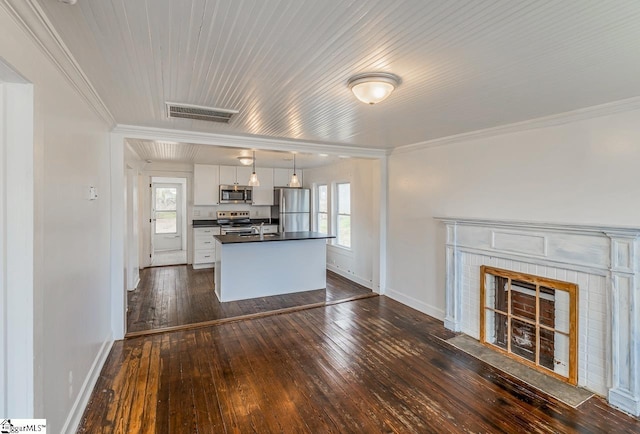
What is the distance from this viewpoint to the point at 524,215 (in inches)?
126

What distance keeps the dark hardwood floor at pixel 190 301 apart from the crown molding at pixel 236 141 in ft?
7.62

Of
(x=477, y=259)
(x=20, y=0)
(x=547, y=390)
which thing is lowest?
(x=547, y=390)

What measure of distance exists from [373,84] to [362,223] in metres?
3.88

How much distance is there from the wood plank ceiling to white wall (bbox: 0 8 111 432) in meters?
0.29

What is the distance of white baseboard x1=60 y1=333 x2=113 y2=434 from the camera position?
6.63ft

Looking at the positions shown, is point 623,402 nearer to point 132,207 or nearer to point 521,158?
point 521,158

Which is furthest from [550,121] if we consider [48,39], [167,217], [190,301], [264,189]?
[167,217]

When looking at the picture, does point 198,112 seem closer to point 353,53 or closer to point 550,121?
point 353,53

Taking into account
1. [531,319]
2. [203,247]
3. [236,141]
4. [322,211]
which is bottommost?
[531,319]

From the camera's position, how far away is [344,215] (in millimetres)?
6480

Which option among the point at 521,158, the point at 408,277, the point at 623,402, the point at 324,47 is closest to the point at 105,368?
the point at 324,47

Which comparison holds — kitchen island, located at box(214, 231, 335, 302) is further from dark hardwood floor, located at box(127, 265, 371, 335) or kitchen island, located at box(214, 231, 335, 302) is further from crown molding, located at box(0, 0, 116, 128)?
crown molding, located at box(0, 0, 116, 128)

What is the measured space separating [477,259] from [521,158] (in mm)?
1208

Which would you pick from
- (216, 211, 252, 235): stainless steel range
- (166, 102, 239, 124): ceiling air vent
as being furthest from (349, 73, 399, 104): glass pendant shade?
(216, 211, 252, 235): stainless steel range
